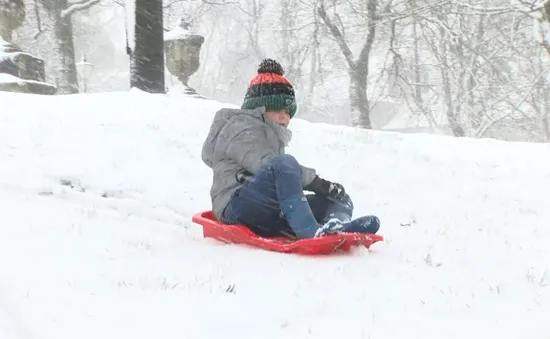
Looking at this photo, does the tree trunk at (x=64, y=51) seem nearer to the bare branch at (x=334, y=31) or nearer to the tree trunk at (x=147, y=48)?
the bare branch at (x=334, y=31)

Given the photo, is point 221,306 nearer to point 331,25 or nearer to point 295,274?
point 295,274

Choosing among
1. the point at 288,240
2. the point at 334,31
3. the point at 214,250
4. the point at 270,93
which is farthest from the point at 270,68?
the point at 334,31

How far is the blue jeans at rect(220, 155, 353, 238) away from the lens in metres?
3.90

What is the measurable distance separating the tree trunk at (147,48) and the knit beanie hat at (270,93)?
6450 millimetres

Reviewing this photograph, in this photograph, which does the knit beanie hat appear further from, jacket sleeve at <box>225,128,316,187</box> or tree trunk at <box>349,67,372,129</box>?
tree trunk at <box>349,67,372,129</box>

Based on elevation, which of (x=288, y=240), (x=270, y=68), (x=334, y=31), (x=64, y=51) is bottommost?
(x=288, y=240)

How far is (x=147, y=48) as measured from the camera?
34.3 feet

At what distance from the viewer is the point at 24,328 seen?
2.28 metres

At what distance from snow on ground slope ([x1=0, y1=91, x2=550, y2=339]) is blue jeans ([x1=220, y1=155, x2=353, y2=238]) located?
0.29m

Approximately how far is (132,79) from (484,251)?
25.7 feet

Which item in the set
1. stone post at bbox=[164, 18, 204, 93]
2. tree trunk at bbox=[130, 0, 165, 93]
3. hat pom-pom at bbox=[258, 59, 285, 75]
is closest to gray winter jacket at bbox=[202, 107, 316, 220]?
hat pom-pom at bbox=[258, 59, 285, 75]

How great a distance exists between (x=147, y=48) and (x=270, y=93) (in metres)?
6.64

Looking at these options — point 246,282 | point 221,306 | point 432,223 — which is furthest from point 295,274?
point 432,223

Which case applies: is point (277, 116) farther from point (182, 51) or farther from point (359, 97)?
point (359, 97)
